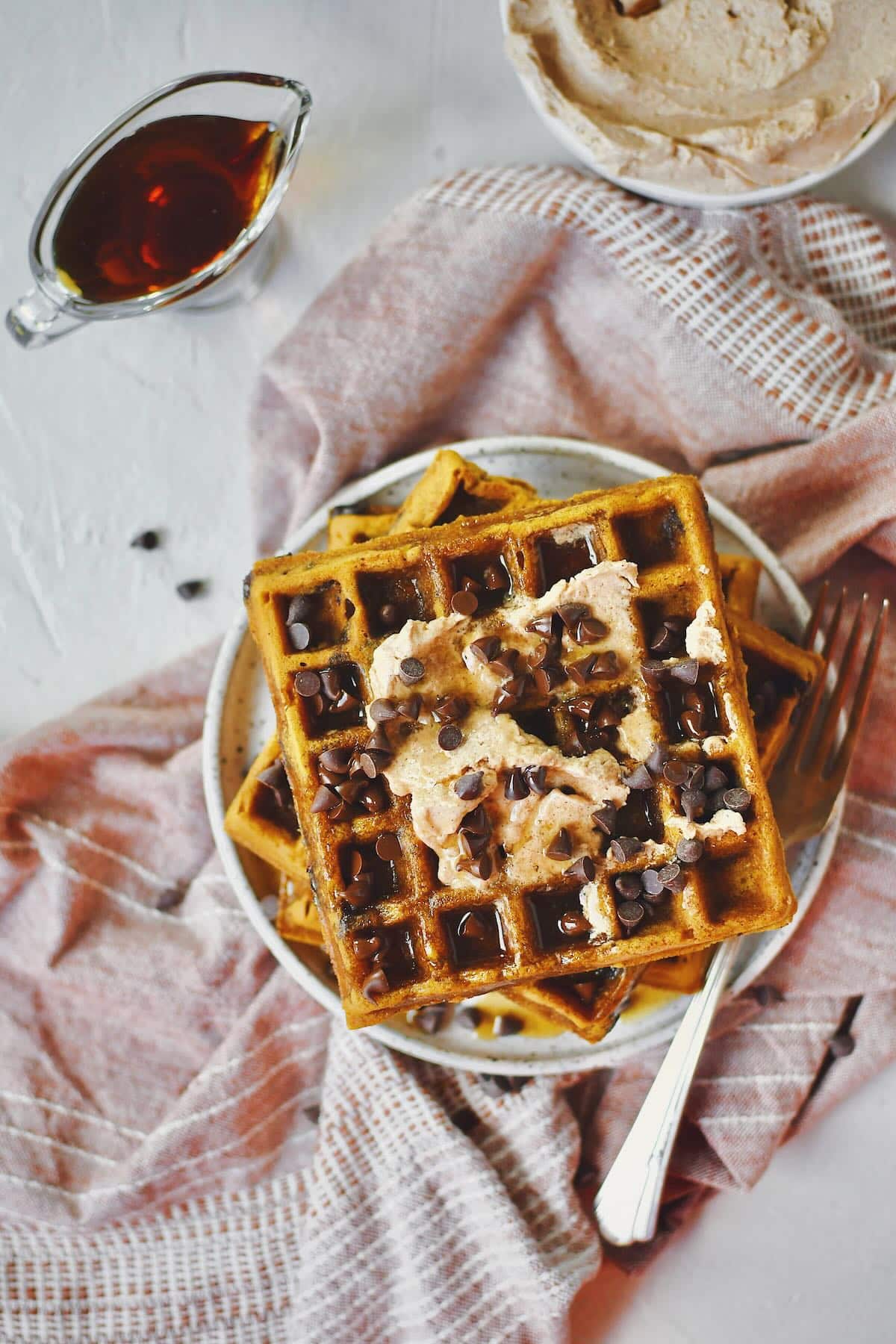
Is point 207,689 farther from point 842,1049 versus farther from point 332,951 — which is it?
point 842,1049

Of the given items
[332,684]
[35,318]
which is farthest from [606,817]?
[35,318]

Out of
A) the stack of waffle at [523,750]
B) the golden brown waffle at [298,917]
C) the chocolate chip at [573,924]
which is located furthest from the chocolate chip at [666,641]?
the golden brown waffle at [298,917]

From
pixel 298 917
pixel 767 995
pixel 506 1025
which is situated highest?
pixel 298 917

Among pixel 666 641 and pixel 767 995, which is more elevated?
pixel 666 641

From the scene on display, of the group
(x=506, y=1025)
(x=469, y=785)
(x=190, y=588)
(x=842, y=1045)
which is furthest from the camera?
(x=190, y=588)

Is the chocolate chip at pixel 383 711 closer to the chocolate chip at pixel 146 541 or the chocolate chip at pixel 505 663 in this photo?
the chocolate chip at pixel 505 663

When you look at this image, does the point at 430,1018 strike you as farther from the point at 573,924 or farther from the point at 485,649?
the point at 485,649

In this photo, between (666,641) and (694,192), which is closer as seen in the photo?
(666,641)

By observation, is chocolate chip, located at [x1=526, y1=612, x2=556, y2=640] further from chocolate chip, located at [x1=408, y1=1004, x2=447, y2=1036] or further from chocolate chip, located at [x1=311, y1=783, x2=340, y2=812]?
chocolate chip, located at [x1=408, y1=1004, x2=447, y2=1036]
